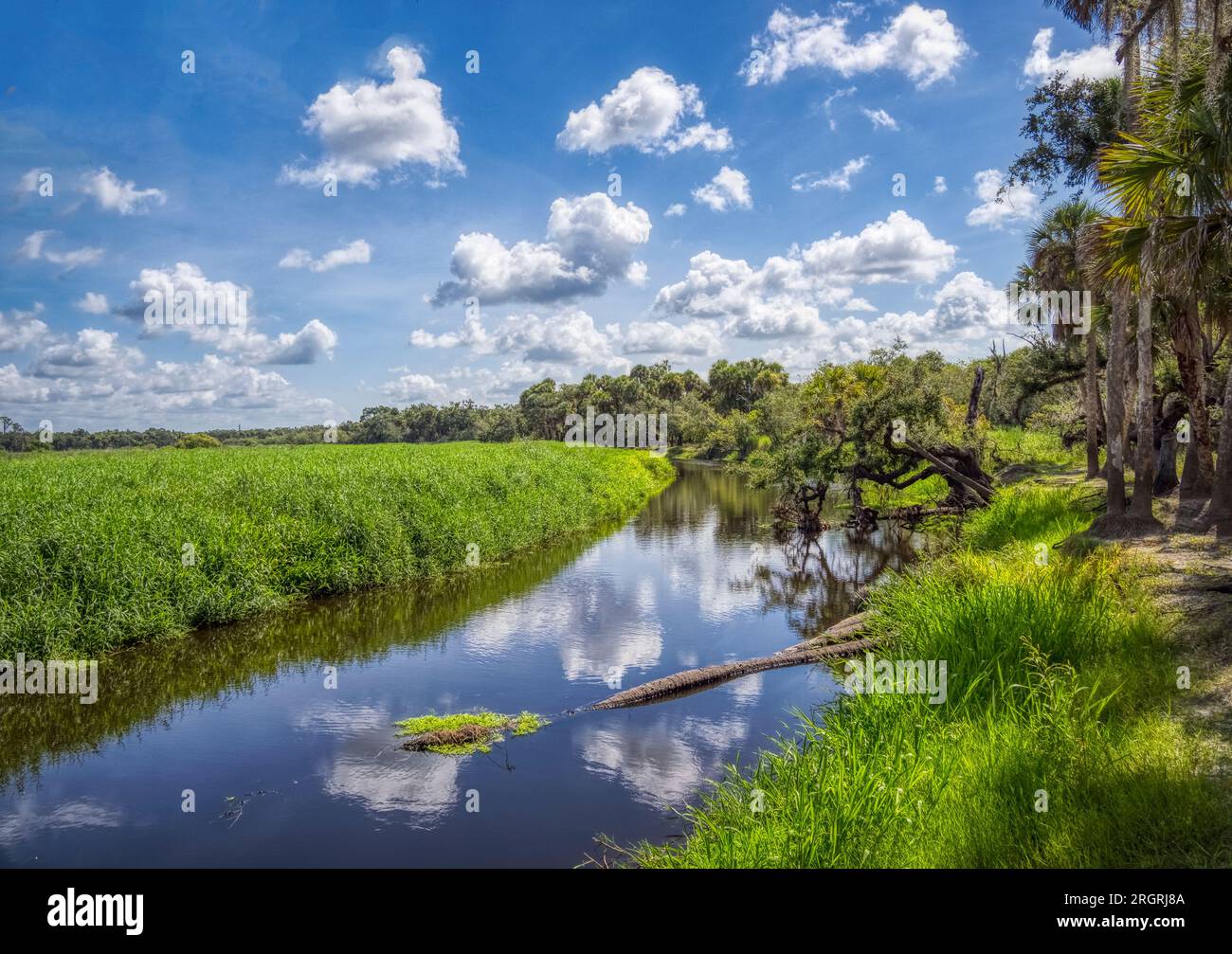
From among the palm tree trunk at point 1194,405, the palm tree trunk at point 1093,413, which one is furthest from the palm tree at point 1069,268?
the palm tree trunk at point 1194,405

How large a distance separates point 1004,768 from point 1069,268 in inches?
918

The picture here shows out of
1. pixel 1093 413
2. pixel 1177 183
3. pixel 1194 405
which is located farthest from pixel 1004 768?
pixel 1093 413

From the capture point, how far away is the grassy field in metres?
11.4

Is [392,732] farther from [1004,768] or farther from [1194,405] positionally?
[1194,405]

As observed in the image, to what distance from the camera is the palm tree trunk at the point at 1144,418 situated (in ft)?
A: 40.8

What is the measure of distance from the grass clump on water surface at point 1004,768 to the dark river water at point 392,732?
1259 mm

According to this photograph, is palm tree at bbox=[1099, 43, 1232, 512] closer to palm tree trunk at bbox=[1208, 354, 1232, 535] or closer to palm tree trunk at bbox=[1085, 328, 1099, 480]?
palm tree trunk at bbox=[1208, 354, 1232, 535]

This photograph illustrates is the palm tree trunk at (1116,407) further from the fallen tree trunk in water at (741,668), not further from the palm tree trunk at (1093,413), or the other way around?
the palm tree trunk at (1093,413)

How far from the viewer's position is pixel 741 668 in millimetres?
10883
